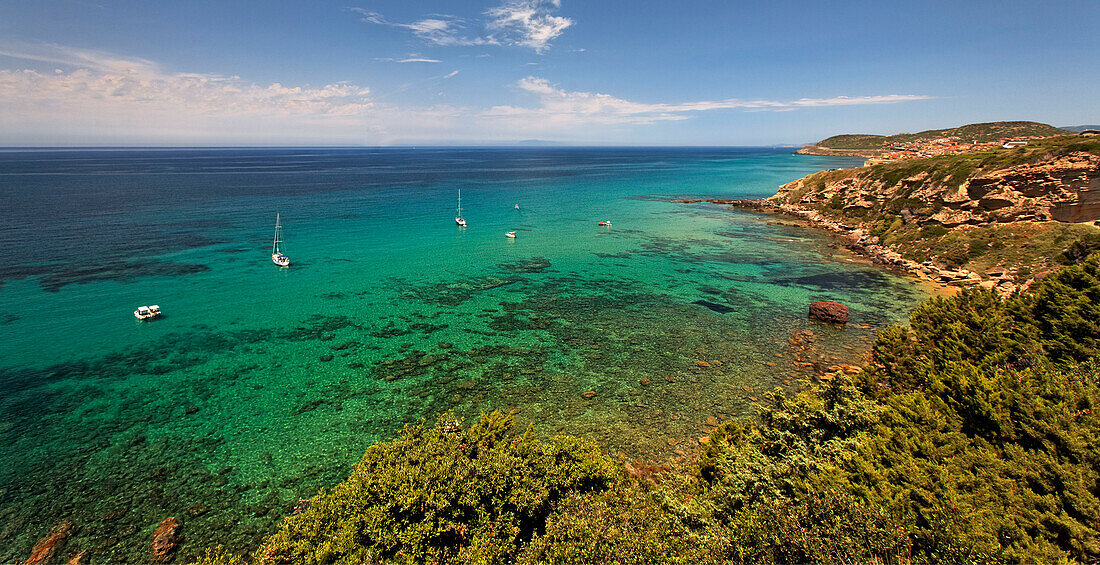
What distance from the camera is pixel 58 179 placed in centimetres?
13675

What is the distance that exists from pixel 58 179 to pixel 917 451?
213 m

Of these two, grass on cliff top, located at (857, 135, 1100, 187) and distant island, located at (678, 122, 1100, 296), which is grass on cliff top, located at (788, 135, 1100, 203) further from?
distant island, located at (678, 122, 1100, 296)

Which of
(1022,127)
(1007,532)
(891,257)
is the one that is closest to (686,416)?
(1007,532)

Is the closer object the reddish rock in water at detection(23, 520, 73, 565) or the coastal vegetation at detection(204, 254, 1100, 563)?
the coastal vegetation at detection(204, 254, 1100, 563)

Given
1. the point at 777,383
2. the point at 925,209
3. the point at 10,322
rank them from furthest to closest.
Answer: the point at 925,209 < the point at 10,322 < the point at 777,383

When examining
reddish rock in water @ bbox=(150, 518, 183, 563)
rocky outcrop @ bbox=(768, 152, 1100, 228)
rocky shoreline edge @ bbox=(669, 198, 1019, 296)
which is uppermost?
rocky outcrop @ bbox=(768, 152, 1100, 228)

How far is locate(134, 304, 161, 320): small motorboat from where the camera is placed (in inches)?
1523

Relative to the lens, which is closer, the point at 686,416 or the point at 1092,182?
the point at 686,416

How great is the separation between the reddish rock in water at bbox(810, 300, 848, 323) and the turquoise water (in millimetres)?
1368

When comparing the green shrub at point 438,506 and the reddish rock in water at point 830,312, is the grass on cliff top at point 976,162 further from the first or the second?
the green shrub at point 438,506

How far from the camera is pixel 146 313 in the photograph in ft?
127

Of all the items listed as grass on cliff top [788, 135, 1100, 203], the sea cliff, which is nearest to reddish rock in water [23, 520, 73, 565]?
the sea cliff

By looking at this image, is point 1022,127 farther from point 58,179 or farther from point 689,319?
point 58,179

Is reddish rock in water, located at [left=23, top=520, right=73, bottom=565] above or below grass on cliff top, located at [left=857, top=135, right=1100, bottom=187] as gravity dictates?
below
